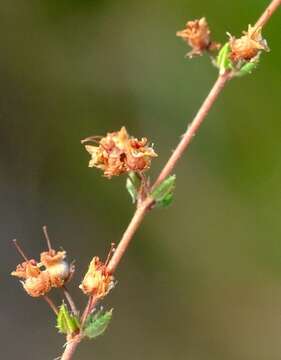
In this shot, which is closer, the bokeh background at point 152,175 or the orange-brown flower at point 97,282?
the orange-brown flower at point 97,282

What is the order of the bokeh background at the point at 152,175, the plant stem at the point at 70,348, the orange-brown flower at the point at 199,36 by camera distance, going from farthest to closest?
1. the bokeh background at the point at 152,175
2. the orange-brown flower at the point at 199,36
3. the plant stem at the point at 70,348

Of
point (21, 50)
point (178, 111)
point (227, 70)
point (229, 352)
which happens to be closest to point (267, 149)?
point (178, 111)

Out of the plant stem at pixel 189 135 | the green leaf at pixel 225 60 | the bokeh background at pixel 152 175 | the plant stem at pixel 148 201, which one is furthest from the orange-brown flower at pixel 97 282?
the bokeh background at pixel 152 175

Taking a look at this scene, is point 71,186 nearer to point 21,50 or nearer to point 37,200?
point 37,200

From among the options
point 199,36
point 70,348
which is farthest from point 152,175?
point 70,348

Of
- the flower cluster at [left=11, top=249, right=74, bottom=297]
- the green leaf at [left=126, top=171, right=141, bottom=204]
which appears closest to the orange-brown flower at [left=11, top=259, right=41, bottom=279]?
the flower cluster at [left=11, top=249, right=74, bottom=297]

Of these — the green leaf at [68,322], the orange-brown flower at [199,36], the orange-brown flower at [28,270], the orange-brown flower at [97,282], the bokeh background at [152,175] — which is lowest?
the green leaf at [68,322]

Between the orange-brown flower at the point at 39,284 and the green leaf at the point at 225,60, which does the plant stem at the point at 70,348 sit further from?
the green leaf at the point at 225,60

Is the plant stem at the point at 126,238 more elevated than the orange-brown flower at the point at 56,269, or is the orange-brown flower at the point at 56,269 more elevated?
the orange-brown flower at the point at 56,269
